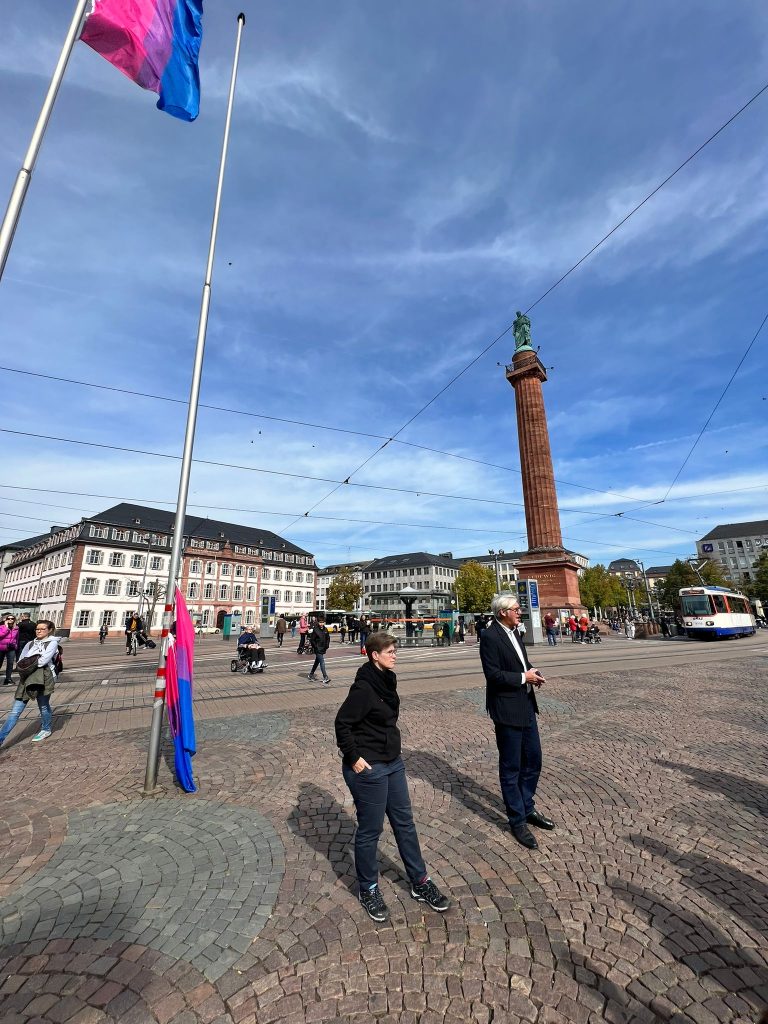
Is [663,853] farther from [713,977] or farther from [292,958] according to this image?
[292,958]

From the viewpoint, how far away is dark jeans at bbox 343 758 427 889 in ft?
10.2

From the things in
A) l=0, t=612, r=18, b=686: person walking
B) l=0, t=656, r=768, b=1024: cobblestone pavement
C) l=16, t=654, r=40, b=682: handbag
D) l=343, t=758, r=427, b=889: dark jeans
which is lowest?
l=0, t=656, r=768, b=1024: cobblestone pavement

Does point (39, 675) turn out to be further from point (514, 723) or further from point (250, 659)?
point (250, 659)

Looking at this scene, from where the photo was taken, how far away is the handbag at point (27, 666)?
707cm

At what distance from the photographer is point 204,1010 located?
2.32 meters

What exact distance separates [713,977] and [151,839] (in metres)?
4.03

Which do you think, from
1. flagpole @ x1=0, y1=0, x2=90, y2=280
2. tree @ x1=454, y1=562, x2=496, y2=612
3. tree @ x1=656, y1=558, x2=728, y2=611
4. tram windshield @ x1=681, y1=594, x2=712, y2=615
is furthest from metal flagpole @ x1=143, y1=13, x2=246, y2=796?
tree @ x1=454, y1=562, x2=496, y2=612

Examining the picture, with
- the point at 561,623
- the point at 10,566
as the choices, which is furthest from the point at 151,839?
the point at 10,566

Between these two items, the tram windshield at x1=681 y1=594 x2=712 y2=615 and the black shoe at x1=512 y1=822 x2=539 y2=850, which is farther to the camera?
the tram windshield at x1=681 y1=594 x2=712 y2=615

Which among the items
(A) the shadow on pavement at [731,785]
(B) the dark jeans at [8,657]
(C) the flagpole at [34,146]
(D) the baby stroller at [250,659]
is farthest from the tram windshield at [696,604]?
(C) the flagpole at [34,146]

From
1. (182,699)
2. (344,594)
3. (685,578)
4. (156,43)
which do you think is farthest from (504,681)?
(685,578)

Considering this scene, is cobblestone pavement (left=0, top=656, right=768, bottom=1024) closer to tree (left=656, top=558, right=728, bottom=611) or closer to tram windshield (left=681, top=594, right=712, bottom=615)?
tram windshield (left=681, top=594, right=712, bottom=615)

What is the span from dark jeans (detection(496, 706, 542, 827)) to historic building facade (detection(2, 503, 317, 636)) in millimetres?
36276

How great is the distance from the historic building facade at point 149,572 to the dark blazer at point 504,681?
3637cm
